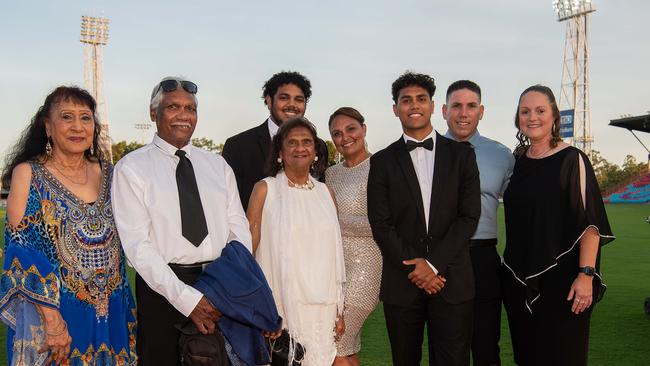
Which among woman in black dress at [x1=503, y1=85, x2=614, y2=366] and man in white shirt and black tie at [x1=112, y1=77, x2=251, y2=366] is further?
woman in black dress at [x1=503, y1=85, x2=614, y2=366]

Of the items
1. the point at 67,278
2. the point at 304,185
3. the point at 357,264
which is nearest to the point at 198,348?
the point at 67,278

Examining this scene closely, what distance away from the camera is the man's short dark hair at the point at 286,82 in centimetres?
521

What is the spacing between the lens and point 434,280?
4.14m

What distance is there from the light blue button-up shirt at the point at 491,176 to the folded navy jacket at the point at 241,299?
1.99 meters

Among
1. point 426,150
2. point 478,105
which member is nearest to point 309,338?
point 426,150

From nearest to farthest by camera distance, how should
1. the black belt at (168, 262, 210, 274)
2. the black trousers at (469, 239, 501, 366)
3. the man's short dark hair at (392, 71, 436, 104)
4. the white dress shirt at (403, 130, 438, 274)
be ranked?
1. the black belt at (168, 262, 210, 274)
2. the white dress shirt at (403, 130, 438, 274)
3. the man's short dark hair at (392, 71, 436, 104)
4. the black trousers at (469, 239, 501, 366)

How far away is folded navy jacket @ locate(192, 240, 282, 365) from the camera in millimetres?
3520

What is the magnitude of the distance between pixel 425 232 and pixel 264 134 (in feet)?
5.59

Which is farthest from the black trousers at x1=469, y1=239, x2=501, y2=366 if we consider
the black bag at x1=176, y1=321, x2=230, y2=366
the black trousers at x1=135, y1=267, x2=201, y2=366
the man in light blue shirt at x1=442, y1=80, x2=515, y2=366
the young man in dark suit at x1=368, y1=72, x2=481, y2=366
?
the black trousers at x1=135, y1=267, x2=201, y2=366

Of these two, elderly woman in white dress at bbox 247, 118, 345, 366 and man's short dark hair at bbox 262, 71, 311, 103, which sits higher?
man's short dark hair at bbox 262, 71, 311, 103

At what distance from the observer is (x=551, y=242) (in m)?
4.28

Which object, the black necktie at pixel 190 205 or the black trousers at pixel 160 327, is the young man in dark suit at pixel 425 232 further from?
the black trousers at pixel 160 327

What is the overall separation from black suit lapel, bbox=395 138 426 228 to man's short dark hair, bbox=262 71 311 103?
1.20m

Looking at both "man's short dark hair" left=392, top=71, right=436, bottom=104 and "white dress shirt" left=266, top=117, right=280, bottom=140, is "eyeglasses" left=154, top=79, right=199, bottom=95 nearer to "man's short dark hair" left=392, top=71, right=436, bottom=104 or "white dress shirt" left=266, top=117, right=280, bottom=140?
"white dress shirt" left=266, top=117, right=280, bottom=140
